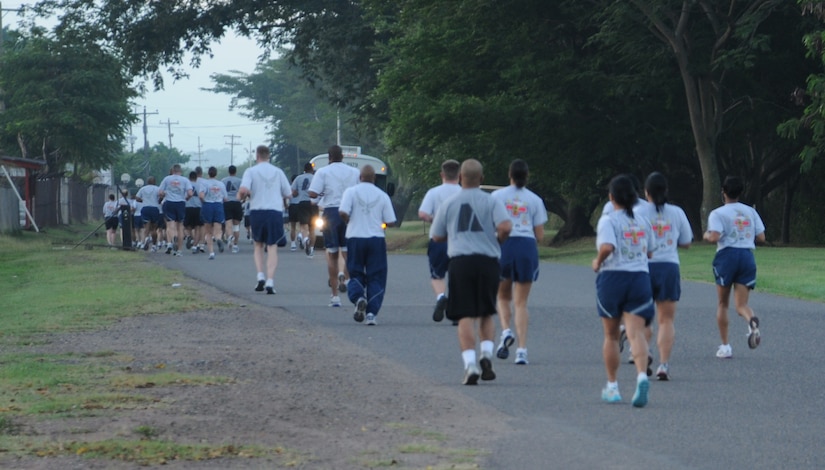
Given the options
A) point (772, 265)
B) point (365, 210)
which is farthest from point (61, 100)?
point (365, 210)

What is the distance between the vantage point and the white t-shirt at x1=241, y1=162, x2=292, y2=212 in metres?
19.3

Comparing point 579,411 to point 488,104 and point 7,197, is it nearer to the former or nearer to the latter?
point 488,104

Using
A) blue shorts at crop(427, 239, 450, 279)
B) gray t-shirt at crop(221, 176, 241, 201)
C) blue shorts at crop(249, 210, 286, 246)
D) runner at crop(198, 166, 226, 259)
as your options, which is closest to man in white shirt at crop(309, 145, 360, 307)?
blue shorts at crop(249, 210, 286, 246)

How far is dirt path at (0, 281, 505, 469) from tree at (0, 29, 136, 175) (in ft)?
140

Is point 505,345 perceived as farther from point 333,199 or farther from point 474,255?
point 333,199

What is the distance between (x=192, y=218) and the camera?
30578 mm

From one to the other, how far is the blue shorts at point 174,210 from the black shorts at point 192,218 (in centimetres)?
10

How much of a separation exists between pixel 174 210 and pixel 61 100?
2776 cm

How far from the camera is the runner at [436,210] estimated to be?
47.6 ft

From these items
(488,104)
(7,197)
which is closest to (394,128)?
(488,104)

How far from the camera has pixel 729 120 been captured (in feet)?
126

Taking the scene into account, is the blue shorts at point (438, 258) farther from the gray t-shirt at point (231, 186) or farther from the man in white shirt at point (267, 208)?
the gray t-shirt at point (231, 186)

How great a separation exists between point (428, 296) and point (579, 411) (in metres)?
10.1

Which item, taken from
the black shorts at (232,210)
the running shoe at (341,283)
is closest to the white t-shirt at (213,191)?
the black shorts at (232,210)
